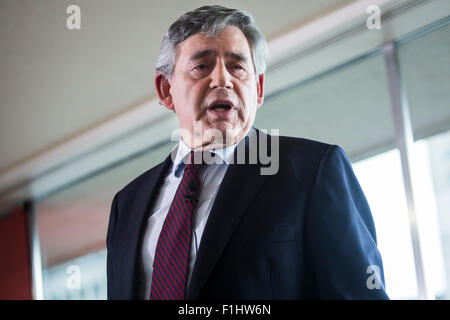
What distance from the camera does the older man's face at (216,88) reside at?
4.58 feet

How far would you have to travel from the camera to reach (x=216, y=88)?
1.42 m

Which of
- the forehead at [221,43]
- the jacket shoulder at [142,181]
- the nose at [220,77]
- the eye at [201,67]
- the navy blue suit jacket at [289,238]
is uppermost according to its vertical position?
the forehead at [221,43]

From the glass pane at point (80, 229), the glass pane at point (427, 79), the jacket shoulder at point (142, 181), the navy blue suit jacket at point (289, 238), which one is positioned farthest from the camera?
→ the glass pane at point (80, 229)

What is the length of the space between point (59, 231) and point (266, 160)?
2914 millimetres

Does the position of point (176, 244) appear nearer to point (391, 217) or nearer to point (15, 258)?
point (391, 217)

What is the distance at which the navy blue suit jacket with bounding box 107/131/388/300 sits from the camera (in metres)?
1.16

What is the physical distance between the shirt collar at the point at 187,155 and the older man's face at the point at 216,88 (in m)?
0.01

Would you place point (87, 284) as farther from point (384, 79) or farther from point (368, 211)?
point (368, 211)

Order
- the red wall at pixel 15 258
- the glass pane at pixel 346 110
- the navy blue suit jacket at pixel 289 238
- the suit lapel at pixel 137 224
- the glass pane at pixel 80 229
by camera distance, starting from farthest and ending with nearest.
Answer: the red wall at pixel 15 258, the glass pane at pixel 80 229, the glass pane at pixel 346 110, the suit lapel at pixel 137 224, the navy blue suit jacket at pixel 289 238

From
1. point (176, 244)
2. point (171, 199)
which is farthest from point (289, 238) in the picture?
point (171, 199)

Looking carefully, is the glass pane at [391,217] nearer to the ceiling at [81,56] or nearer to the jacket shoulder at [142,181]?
the ceiling at [81,56]

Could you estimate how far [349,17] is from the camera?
2.73 m

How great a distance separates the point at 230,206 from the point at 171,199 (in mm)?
228

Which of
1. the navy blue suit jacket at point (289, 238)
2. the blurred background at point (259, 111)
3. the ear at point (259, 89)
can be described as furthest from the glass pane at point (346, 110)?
the navy blue suit jacket at point (289, 238)
